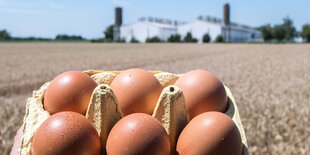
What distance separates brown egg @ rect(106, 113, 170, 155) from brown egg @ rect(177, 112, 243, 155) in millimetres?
110

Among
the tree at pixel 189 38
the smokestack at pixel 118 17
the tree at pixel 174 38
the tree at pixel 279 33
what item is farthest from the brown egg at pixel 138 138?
the tree at pixel 279 33

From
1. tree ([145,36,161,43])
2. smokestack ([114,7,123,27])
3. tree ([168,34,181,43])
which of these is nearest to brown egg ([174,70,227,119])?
tree ([145,36,161,43])

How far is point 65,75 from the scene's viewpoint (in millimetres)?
1883

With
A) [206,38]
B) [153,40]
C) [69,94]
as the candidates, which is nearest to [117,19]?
[153,40]

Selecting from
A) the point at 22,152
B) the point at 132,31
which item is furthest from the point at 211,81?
the point at 132,31

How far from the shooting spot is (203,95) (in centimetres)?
175

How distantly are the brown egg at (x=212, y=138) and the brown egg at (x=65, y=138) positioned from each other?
46 centimetres

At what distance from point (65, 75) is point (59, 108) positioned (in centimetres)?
24

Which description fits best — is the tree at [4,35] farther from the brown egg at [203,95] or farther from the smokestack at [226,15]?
the brown egg at [203,95]

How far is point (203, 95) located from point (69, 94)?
83cm

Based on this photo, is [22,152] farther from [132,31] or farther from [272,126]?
[132,31]

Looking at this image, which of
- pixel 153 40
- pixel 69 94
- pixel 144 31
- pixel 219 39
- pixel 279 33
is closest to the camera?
pixel 69 94

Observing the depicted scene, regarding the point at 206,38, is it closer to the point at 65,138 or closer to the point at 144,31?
the point at 144,31

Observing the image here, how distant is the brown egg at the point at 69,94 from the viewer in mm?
1741
